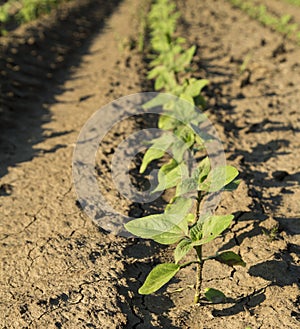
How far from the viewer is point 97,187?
280 centimetres

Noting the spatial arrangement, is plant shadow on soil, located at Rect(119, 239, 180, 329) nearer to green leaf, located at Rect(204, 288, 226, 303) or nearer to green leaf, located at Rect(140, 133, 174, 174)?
green leaf, located at Rect(204, 288, 226, 303)

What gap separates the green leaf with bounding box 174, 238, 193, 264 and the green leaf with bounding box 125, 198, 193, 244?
0.18 ft

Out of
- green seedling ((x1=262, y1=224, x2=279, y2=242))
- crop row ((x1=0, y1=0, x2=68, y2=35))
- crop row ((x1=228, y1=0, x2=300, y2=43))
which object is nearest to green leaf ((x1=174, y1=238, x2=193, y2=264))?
green seedling ((x1=262, y1=224, x2=279, y2=242))

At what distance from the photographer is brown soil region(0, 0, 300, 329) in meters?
1.91

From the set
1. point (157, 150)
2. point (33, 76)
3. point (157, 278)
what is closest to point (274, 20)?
point (33, 76)

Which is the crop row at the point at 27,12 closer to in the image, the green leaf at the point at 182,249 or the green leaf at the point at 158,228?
the green leaf at the point at 158,228

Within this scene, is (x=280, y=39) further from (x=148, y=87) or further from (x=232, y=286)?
(x=232, y=286)

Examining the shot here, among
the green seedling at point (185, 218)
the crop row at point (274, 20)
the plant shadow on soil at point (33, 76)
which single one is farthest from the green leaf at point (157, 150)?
the crop row at point (274, 20)

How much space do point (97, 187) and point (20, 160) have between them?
909 millimetres

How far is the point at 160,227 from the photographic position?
1.82 metres

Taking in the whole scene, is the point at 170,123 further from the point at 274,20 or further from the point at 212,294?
the point at 274,20

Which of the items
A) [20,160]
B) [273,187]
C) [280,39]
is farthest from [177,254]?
[280,39]

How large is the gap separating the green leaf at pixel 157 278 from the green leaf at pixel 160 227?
118mm

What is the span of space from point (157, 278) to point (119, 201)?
0.99 metres
